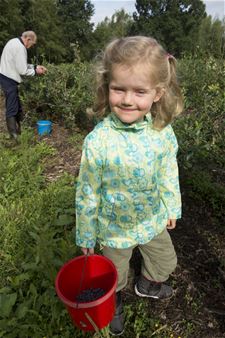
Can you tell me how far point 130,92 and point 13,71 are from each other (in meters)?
4.35

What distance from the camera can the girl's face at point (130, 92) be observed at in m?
1.62

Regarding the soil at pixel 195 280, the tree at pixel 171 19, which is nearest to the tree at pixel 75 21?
the tree at pixel 171 19

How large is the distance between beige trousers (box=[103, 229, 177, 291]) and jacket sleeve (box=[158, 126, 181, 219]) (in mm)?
177

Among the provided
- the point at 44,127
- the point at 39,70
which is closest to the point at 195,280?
the point at 44,127

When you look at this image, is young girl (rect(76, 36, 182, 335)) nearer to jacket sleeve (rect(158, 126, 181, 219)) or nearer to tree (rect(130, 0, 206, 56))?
jacket sleeve (rect(158, 126, 181, 219))

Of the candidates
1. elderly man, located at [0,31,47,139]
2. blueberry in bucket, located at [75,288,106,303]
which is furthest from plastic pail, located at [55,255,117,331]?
elderly man, located at [0,31,47,139]

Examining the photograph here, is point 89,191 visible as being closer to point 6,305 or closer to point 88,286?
point 88,286

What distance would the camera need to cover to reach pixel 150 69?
1.64 m

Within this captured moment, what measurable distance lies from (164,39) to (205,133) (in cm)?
4171

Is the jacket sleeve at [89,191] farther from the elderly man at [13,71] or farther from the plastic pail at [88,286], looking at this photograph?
the elderly man at [13,71]

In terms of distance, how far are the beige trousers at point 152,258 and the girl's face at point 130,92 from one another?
2.58 ft

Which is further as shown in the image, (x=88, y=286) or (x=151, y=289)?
(x=151, y=289)

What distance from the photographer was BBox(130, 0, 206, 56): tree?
41.4m

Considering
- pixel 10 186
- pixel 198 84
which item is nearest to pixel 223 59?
pixel 198 84
